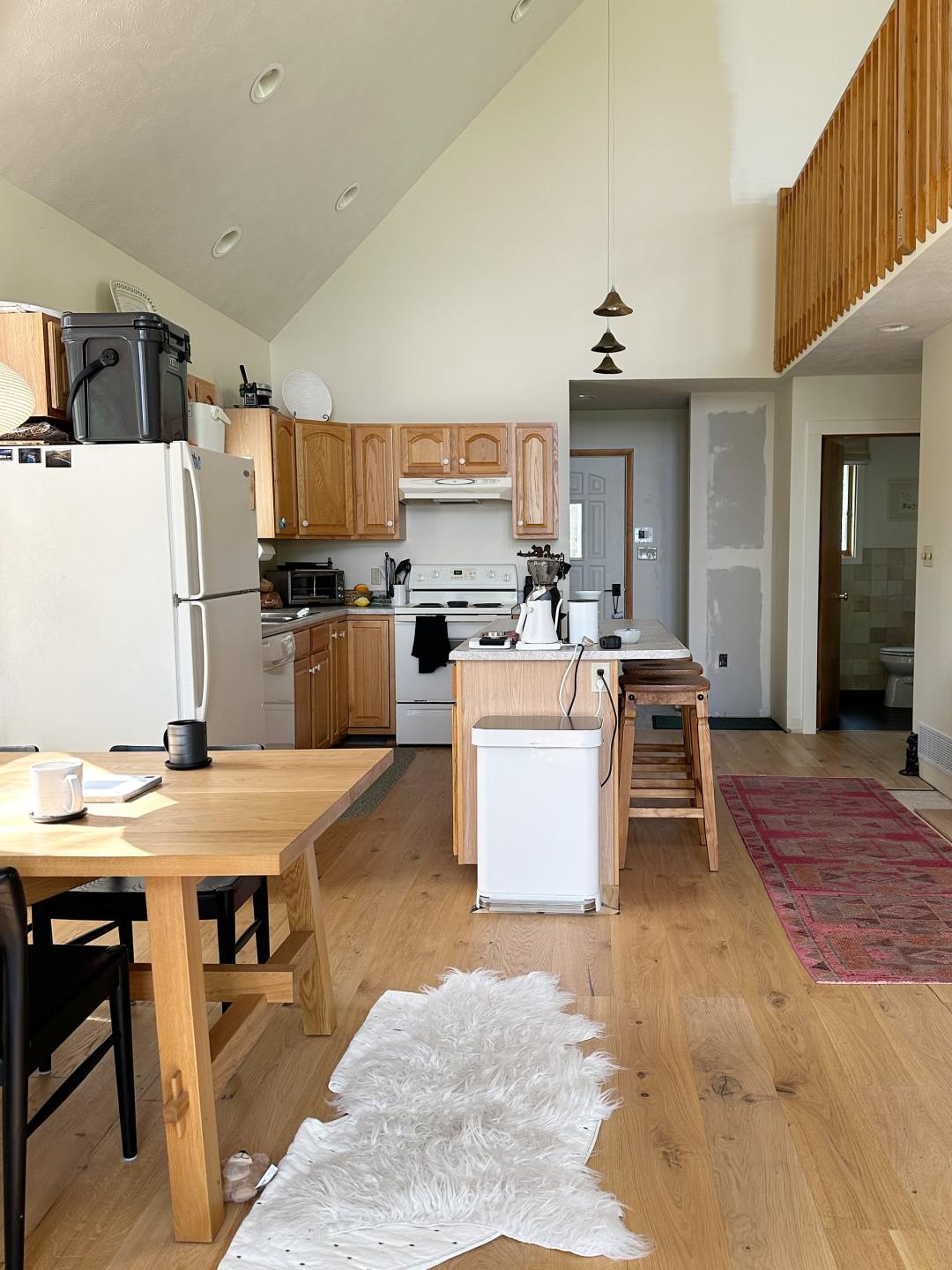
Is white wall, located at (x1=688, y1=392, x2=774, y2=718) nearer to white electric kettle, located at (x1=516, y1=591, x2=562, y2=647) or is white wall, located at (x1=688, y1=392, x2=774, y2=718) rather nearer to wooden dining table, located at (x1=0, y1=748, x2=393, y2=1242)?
white electric kettle, located at (x1=516, y1=591, x2=562, y2=647)

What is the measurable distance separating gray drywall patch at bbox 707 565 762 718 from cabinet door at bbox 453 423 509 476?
179 cm

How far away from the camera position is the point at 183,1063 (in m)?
1.78

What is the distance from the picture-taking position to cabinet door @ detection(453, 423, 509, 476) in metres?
6.43

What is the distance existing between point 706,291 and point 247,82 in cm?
331

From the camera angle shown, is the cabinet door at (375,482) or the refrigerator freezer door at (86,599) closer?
the refrigerator freezer door at (86,599)

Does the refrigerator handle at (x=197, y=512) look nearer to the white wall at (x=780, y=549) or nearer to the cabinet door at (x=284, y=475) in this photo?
the cabinet door at (x=284, y=475)

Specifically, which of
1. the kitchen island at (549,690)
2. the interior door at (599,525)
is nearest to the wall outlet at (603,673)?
the kitchen island at (549,690)

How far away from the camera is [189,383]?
4.97 m

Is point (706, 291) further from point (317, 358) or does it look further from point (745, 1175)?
point (745, 1175)

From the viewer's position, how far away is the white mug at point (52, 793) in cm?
183

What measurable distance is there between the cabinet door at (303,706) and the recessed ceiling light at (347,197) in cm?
274

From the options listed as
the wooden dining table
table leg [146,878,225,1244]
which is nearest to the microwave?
Result: the wooden dining table

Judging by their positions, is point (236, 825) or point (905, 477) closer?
point (236, 825)

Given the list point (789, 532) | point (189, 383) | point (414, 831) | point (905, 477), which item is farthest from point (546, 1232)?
point (905, 477)
